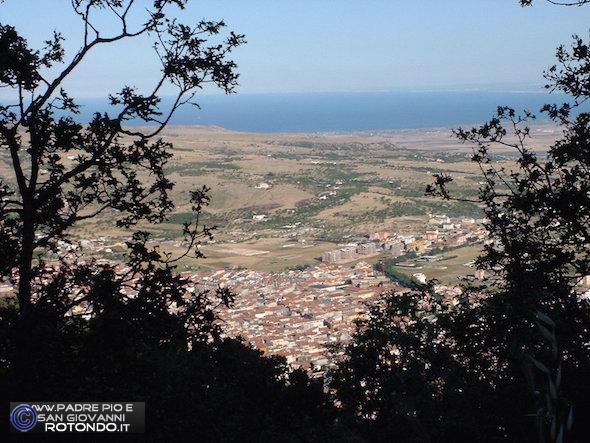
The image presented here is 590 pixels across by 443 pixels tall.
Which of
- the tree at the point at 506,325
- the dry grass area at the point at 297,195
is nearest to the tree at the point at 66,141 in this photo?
the tree at the point at 506,325

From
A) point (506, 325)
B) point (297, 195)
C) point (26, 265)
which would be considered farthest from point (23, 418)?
point (297, 195)

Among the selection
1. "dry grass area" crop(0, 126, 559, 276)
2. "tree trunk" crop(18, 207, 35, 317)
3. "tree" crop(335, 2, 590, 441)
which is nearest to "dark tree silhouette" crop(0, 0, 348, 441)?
"tree trunk" crop(18, 207, 35, 317)

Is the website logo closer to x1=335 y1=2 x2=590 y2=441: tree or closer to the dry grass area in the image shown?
x1=335 y1=2 x2=590 y2=441: tree

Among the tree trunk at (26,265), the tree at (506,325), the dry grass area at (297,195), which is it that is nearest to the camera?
the tree trunk at (26,265)

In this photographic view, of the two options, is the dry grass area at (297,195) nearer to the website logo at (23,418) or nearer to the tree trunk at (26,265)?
the tree trunk at (26,265)

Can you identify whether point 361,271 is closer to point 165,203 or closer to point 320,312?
point 320,312

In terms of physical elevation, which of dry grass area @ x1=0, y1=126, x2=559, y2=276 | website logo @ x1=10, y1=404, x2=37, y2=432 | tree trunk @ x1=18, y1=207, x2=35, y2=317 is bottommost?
dry grass area @ x1=0, y1=126, x2=559, y2=276

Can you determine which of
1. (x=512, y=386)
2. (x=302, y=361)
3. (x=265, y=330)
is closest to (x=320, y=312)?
(x=265, y=330)

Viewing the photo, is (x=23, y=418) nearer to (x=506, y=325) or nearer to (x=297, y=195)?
(x=506, y=325)
